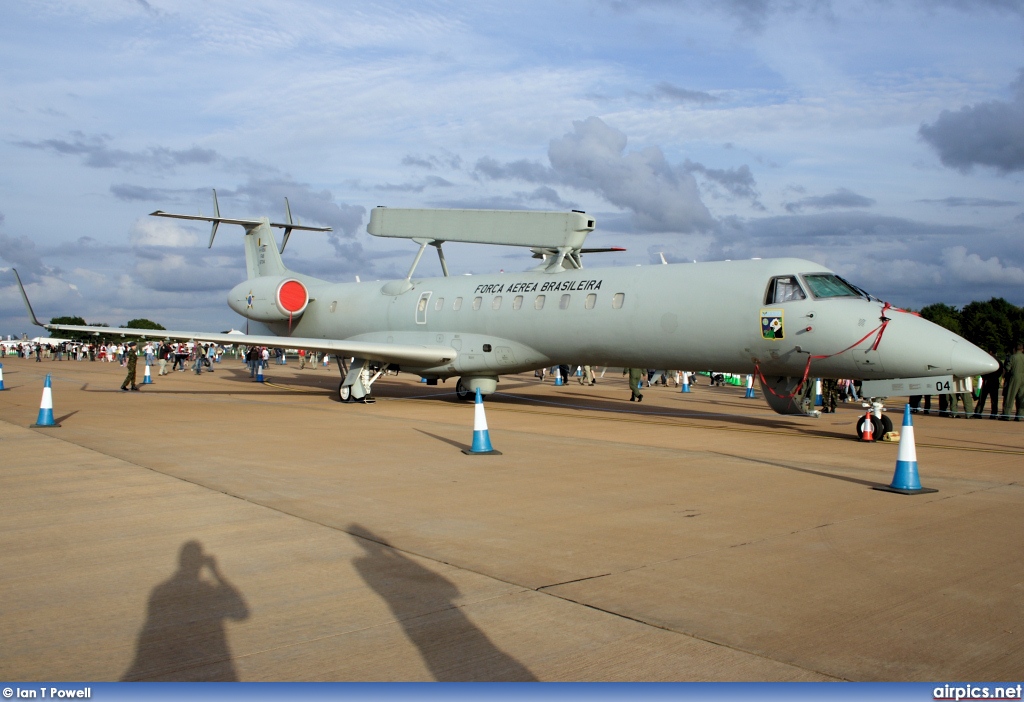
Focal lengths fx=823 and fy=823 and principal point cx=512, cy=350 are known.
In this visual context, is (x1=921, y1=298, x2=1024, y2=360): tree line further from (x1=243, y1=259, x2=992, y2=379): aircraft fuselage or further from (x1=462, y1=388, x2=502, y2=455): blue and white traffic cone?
(x1=462, y1=388, x2=502, y2=455): blue and white traffic cone

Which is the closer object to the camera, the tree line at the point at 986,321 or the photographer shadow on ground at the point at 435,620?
the photographer shadow on ground at the point at 435,620

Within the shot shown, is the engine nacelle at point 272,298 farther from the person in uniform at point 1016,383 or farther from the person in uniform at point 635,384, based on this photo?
the person in uniform at point 1016,383

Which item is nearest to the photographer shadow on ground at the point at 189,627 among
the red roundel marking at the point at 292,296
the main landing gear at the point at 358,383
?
the main landing gear at the point at 358,383

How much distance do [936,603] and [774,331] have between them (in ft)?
30.3

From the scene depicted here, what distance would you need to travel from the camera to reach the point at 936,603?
466 cm

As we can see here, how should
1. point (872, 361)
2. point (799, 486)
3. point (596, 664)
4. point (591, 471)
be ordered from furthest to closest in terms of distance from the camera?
point (872, 361) < point (591, 471) < point (799, 486) < point (596, 664)

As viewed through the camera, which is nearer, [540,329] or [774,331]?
[774,331]

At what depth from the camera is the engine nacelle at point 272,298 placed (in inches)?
963

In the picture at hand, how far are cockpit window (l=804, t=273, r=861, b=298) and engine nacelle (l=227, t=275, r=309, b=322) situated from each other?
1578cm

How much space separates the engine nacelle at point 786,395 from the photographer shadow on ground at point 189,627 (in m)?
11.0

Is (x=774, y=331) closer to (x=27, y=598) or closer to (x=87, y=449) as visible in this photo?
(x=87, y=449)

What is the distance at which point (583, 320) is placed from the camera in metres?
16.7

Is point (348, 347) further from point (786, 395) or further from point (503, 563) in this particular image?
point (503, 563)

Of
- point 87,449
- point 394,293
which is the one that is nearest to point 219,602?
point 87,449
